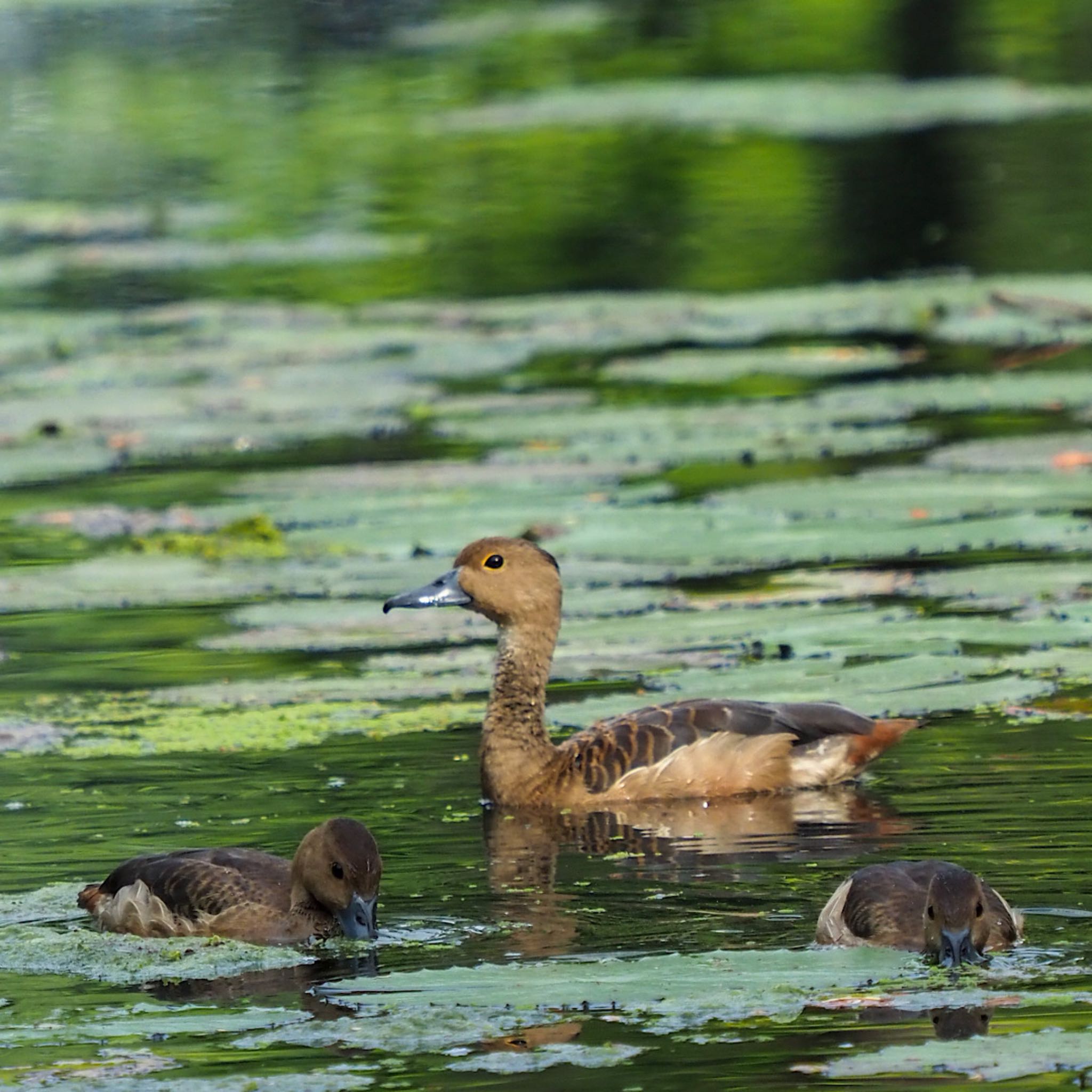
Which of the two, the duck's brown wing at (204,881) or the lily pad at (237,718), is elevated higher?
the lily pad at (237,718)

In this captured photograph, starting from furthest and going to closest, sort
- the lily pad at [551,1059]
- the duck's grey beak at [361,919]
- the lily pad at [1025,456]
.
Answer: the lily pad at [1025,456] → the duck's grey beak at [361,919] → the lily pad at [551,1059]

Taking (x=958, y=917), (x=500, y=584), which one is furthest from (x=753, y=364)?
(x=958, y=917)

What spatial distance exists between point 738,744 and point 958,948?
2.67m

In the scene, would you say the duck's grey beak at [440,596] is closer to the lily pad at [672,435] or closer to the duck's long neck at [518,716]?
the duck's long neck at [518,716]

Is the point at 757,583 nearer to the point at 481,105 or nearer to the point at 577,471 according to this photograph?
the point at 577,471

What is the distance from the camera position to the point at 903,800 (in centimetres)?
860

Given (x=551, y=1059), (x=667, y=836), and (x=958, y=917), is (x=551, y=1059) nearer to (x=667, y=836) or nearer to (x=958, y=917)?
(x=958, y=917)

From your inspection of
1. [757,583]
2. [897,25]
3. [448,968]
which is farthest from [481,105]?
[448,968]

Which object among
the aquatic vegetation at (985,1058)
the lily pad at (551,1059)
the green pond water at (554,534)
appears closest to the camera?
the aquatic vegetation at (985,1058)

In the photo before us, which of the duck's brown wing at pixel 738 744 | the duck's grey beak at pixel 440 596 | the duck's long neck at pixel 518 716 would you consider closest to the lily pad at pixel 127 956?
the duck's long neck at pixel 518 716

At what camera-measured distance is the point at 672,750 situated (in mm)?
9031

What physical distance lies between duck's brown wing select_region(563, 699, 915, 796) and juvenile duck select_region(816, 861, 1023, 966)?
6.36 feet

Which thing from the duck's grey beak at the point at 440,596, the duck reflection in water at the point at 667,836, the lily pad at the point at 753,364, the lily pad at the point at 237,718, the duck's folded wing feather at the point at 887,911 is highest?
the lily pad at the point at 753,364

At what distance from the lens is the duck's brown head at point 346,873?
281 inches
